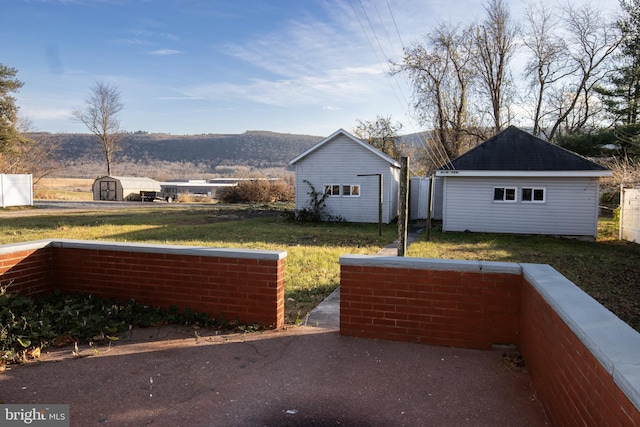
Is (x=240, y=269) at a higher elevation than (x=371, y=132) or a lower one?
lower

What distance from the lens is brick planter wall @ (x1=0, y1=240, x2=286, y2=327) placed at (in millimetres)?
4887

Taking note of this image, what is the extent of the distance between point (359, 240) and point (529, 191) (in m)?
7.85

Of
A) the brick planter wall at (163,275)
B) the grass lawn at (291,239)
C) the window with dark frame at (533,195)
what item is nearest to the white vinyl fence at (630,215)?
the window with dark frame at (533,195)

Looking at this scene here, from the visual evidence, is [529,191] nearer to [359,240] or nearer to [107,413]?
[359,240]

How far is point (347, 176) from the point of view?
21484mm

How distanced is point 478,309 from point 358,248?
8532 mm

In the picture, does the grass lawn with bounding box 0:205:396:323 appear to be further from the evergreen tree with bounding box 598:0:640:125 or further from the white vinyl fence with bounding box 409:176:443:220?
the evergreen tree with bounding box 598:0:640:125

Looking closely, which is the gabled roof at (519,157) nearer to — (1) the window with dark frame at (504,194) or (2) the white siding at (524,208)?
(2) the white siding at (524,208)

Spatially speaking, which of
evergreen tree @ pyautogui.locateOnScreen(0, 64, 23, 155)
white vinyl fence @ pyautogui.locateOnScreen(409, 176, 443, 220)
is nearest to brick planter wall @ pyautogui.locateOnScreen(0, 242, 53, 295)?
white vinyl fence @ pyautogui.locateOnScreen(409, 176, 443, 220)

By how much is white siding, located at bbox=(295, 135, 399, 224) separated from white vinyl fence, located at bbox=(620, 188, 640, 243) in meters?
9.64

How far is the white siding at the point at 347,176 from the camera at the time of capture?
21.2 m

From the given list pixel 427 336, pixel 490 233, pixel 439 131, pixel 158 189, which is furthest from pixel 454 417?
pixel 158 189

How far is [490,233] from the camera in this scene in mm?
17812

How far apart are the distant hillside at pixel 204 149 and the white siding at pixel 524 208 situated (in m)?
93.2
